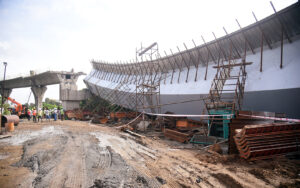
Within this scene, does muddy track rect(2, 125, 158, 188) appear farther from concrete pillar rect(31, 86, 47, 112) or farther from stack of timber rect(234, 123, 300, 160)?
concrete pillar rect(31, 86, 47, 112)

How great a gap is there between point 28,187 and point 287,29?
1552cm

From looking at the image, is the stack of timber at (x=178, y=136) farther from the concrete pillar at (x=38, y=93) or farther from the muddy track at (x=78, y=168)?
the concrete pillar at (x=38, y=93)

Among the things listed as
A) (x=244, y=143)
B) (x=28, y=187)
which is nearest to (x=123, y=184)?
(x=28, y=187)

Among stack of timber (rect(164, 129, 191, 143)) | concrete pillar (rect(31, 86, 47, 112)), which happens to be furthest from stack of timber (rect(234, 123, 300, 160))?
concrete pillar (rect(31, 86, 47, 112))

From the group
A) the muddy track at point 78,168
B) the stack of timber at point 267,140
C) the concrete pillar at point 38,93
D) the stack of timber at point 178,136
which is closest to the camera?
the muddy track at point 78,168

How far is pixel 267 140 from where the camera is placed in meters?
6.05

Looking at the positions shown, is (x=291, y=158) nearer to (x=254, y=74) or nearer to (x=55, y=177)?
(x=55, y=177)

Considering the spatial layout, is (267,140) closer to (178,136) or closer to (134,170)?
(134,170)

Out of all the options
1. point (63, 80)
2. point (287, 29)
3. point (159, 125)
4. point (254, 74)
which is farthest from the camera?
point (63, 80)

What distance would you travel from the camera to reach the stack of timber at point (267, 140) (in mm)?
5859

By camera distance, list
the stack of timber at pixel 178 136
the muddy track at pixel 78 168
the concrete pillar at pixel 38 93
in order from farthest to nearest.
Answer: the concrete pillar at pixel 38 93 < the stack of timber at pixel 178 136 < the muddy track at pixel 78 168

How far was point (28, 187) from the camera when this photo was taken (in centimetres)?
401

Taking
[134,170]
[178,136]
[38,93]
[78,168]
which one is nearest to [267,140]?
[134,170]

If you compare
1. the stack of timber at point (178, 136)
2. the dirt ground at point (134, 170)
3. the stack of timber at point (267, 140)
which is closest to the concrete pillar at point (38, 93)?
the stack of timber at point (178, 136)
